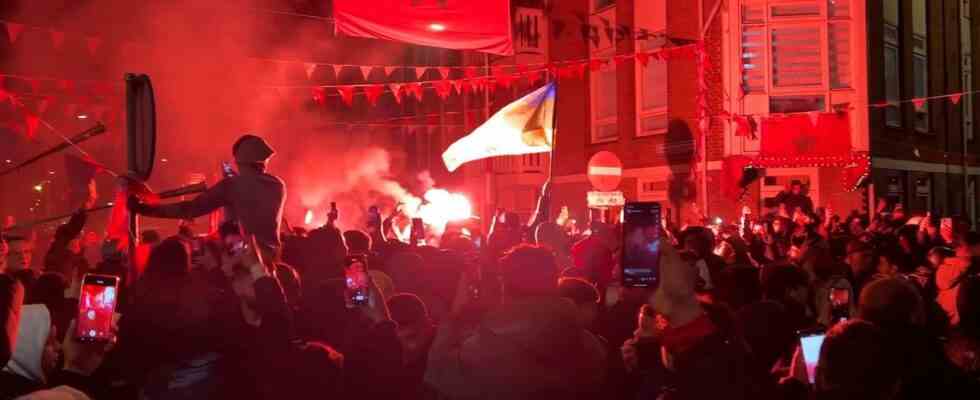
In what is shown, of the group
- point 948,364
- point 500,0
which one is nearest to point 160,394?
point 948,364

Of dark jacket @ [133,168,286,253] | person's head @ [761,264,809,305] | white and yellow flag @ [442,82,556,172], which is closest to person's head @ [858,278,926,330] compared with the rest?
person's head @ [761,264,809,305]

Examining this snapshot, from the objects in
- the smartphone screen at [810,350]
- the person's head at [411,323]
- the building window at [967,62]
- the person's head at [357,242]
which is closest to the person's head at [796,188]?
the person's head at [357,242]

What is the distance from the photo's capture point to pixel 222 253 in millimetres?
4617

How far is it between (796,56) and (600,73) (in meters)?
5.75

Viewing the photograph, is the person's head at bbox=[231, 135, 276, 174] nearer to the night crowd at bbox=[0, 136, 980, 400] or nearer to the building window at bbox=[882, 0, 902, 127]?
the night crowd at bbox=[0, 136, 980, 400]

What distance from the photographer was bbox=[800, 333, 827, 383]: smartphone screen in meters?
3.98

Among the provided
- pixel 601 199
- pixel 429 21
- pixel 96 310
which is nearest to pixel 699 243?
pixel 96 310

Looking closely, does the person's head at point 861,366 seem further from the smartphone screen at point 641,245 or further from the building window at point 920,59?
the building window at point 920,59

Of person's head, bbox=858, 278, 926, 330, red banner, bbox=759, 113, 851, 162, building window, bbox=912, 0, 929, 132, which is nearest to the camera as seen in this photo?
person's head, bbox=858, 278, 926, 330

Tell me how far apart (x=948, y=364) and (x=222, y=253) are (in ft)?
11.3

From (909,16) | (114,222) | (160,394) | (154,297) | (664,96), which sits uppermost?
(909,16)

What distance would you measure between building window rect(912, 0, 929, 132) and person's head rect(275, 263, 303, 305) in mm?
19087

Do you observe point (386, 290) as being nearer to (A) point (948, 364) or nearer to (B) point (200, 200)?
(B) point (200, 200)

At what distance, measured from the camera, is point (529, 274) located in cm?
367
